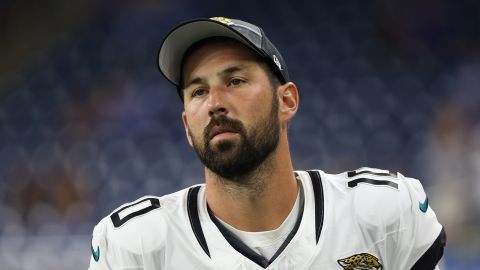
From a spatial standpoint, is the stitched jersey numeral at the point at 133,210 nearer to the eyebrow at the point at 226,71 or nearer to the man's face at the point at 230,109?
the man's face at the point at 230,109

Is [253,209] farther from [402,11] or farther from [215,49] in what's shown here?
[402,11]

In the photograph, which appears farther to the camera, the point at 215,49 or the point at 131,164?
the point at 131,164

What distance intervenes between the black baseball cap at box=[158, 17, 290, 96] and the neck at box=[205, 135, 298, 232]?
0.25 m

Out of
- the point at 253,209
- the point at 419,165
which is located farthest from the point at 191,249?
the point at 419,165

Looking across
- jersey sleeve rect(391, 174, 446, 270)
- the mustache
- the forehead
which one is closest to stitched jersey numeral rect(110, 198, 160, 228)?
the mustache

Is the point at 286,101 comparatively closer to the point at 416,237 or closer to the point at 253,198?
the point at 253,198

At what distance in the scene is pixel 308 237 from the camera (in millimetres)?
1783

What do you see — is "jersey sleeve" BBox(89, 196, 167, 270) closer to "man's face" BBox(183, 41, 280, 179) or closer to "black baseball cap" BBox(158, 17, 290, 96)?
"man's face" BBox(183, 41, 280, 179)

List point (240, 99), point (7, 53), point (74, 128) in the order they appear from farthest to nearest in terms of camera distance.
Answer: point (7, 53) < point (74, 128) < point (240, 99)

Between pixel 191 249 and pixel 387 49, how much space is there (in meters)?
3.26

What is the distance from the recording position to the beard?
67.7 inches

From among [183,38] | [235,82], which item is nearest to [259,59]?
[235,82]

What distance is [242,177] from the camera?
1796 millimetres

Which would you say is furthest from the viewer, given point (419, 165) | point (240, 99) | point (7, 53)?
point (7, 53)
